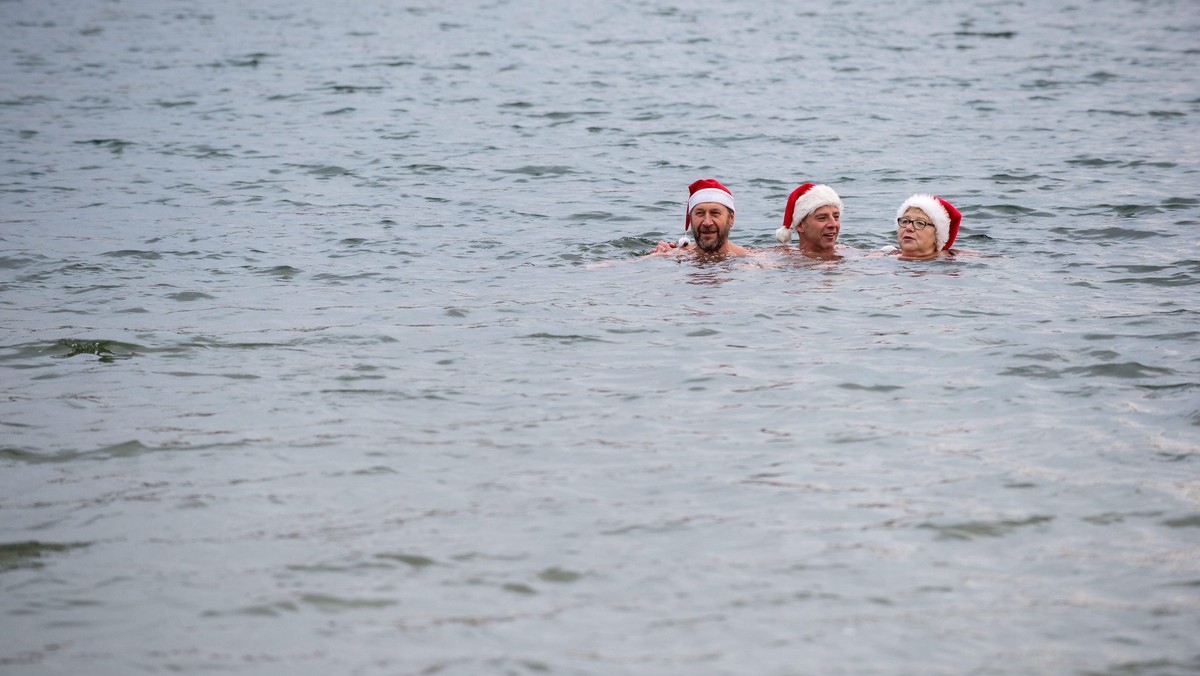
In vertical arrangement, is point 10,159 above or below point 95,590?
above

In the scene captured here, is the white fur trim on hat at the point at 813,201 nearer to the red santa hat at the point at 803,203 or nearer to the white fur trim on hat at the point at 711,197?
the red santa hat at the point at 803,203

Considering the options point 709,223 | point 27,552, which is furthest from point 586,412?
point 709,223

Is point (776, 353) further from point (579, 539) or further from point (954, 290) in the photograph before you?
point (579, 539)

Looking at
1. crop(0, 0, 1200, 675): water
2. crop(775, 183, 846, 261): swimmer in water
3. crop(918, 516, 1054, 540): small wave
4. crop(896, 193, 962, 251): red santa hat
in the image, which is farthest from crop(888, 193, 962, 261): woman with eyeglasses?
crop(918, 516, 1054, 540): small wave

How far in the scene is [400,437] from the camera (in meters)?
7.67

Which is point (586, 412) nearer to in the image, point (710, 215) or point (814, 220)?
point (710, 215)

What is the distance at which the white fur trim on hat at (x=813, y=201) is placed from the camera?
13078 mm

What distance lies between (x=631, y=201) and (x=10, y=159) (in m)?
9.60

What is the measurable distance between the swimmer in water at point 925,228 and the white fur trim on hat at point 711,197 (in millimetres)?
1830

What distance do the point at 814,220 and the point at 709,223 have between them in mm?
1139

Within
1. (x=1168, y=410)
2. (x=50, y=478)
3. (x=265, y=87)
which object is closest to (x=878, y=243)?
(x=1168, y=410)

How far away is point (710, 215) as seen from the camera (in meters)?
13.0

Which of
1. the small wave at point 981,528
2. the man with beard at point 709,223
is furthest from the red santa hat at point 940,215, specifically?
the small wave at point 981,528

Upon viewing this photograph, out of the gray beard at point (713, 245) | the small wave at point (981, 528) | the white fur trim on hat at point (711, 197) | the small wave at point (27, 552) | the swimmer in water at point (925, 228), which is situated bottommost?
the small wave at point (27, 552)
